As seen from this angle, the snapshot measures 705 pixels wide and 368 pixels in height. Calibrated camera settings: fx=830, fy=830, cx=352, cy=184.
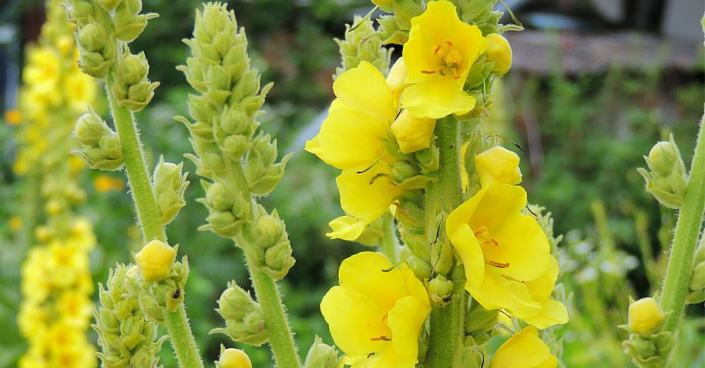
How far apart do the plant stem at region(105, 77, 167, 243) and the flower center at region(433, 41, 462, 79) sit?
12.7 inches

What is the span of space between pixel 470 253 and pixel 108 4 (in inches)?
17.8

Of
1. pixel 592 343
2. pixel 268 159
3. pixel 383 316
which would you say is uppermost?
pixel 268 159

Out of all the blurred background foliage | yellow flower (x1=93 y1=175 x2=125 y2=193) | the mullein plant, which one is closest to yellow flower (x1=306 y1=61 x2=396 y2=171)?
the blurred background foliage

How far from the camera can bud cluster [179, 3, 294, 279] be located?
0.82 m

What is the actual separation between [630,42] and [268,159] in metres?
7.93

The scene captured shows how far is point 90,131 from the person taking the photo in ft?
2.87

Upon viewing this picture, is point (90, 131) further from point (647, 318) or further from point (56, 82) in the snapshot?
point (56, 82)

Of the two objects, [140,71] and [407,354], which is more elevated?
[140,71]

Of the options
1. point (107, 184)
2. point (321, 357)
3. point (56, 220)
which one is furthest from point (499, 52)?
point (107, 184)

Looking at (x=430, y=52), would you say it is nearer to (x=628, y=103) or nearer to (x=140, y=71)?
(x=140, y=71)

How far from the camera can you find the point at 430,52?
758mm

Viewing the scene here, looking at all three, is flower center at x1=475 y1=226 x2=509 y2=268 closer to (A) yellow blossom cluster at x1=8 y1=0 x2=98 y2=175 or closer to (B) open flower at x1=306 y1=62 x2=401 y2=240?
(B) open flower at x1=306 y1=62 x2=401 y2=240

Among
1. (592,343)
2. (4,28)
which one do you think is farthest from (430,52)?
(4,28)

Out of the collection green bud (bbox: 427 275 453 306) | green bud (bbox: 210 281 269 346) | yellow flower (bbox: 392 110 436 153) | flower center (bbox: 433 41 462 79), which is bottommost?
green bud (bbox: 210 281 269 346)
